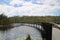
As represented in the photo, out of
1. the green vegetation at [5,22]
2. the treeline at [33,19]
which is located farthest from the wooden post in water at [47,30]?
the green vegetation at [5,22]

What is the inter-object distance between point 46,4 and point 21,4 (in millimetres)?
301

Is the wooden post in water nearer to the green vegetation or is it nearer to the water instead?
the water

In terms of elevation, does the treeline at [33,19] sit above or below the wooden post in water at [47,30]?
above

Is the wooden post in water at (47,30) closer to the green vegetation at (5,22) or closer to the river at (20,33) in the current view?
the river at (20,33)

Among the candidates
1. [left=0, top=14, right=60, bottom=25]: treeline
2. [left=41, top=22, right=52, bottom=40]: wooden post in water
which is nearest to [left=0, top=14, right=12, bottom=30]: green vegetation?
[left=0, top=14, right=60, bottom=25]: treeline

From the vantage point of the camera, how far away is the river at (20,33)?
1.42 metres

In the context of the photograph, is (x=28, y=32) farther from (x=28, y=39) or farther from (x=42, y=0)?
(x=42, y=0)

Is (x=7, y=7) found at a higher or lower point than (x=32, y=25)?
higher

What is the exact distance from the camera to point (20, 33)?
1421 mm

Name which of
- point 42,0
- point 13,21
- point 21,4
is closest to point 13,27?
point 13,21

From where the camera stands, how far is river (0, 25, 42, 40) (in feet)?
4.65

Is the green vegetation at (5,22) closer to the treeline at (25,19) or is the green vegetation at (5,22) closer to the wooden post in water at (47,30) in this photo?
the treeline at (25,19)

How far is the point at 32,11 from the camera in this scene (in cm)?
144

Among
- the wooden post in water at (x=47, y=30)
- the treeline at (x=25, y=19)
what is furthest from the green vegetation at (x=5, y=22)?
the wooden post in water at (x=47, y=30)
